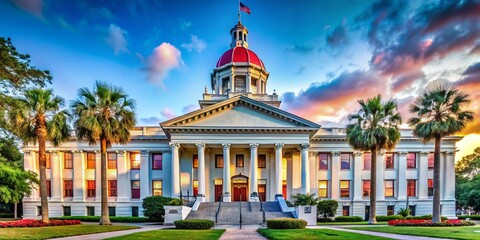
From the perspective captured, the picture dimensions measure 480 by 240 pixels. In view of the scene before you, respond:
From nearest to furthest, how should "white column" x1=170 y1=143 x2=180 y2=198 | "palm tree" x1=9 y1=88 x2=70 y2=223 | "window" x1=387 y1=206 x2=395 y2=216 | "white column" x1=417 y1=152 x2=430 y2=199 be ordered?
1. "palm tree" x1=9 y1=88 x2=70 y2=223
2. "white column" x1=170 y1=143 x2=180 y2=198
3. "window" x1=387 y1=206 x2=395 y2=216
4. "white column" x1=417 y1=152 x2=430 y2=199

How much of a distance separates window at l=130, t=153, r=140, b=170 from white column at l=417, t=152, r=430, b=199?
108ft

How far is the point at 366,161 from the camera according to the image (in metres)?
36.2

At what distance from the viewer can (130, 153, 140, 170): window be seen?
116 ft

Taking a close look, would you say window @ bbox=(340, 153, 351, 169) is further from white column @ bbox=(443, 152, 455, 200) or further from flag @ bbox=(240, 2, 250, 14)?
flag @ bbox=(240, 2, 250, 14)

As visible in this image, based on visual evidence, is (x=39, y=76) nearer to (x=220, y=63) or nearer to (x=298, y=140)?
(x=298, y=140)

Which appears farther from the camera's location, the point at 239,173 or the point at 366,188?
the point at 366,188

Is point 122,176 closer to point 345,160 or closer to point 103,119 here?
point 103,119

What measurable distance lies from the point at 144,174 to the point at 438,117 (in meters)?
29.5

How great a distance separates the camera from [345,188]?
35906 millimetres

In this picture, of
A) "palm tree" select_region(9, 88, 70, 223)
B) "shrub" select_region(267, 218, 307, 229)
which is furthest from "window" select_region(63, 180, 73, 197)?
"shrub" select_region(267, 218, 307, 229)

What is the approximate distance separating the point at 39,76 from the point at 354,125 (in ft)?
79.4

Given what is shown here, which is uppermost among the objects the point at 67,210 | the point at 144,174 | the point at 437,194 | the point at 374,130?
→ the point at 374,130

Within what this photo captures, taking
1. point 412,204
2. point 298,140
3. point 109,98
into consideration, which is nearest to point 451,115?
point 298,140

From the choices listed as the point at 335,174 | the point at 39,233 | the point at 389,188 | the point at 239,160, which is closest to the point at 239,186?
the point at 239,160
